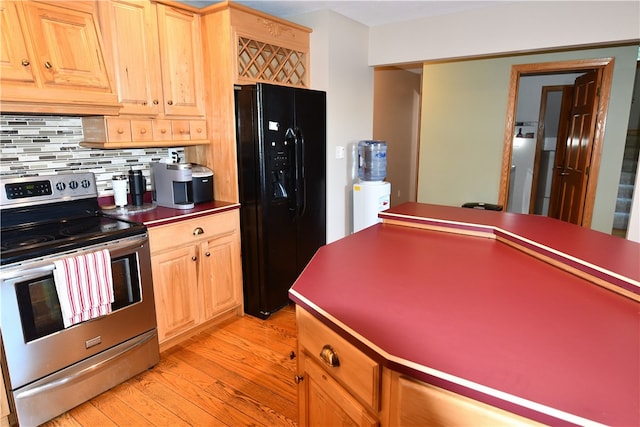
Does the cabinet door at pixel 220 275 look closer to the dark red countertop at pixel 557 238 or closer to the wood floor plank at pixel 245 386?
the wood floor plank at pixel 245 386

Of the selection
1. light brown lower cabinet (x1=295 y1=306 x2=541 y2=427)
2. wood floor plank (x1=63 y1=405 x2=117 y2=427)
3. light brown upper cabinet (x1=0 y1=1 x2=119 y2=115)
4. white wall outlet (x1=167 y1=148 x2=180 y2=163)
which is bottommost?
wood floor plank (x1=63 y1=405 x2=117 y2=427)

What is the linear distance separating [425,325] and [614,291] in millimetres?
733

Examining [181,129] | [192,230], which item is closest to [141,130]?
[181,129]

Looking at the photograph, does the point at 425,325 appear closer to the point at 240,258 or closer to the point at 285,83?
the point at 240,258

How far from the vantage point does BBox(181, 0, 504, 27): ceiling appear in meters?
2.96

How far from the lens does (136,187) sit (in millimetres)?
2643

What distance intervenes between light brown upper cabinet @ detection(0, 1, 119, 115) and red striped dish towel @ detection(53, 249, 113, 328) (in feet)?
2.74

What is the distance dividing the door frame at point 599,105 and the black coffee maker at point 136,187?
3558mm

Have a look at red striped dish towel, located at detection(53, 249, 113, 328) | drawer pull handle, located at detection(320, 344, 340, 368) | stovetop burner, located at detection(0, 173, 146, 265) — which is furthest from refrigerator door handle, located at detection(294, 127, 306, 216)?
drawer pull handle, located at detection(320, 344, 340, 368)

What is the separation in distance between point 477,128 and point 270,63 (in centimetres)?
248

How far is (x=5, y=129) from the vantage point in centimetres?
217

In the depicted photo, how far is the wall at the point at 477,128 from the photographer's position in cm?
359

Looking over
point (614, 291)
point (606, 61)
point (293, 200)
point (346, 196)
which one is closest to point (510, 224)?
point (614, 291)

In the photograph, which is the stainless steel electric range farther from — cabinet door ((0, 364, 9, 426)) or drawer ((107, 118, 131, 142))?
drawer ((107, 118, 131, 142))
